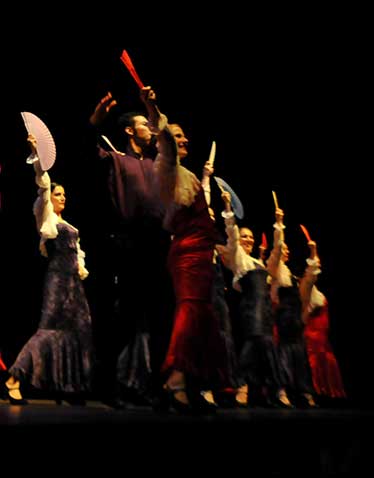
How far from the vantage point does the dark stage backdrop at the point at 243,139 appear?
6.05 metres

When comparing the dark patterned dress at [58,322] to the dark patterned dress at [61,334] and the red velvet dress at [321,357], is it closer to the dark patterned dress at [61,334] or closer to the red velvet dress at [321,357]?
the dark patterned dress at [61,334]

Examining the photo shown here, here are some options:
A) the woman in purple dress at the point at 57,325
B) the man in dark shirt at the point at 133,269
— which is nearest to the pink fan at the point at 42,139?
the woman in purple dress at the point at 57,325

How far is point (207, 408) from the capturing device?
3959mm

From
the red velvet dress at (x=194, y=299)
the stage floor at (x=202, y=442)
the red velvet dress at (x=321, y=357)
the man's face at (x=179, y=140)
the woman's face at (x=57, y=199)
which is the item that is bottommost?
the red velvet dress at (x=321, y=357)

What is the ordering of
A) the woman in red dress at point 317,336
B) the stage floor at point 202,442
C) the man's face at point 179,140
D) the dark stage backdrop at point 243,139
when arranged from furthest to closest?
1. the woman in red dress at point 317,336
2. the dark stage backdrop at point 243,139
3. the man's face at point 179,140
4. the stage floor at point 202,442

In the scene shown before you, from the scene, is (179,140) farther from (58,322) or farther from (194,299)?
(58,322)

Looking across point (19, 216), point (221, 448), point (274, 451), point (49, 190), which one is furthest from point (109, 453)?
point (19, 216)

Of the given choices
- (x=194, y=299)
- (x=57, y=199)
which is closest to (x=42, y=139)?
(x=57, y=199)

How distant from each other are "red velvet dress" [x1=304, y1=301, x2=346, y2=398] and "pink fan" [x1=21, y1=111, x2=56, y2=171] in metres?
3.45

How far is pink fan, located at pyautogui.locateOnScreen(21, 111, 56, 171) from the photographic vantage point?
474 centimetres

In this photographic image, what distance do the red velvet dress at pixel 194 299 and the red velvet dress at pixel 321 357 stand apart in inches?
139

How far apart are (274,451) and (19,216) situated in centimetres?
368

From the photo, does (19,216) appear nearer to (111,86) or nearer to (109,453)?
(111,86)

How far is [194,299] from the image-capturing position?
395 cm
